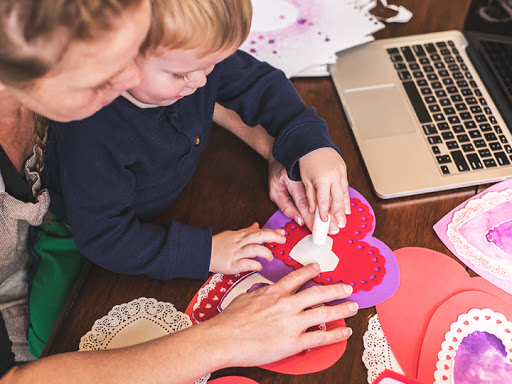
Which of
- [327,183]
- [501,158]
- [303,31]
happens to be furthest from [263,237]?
[303,31]

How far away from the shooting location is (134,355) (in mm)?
640

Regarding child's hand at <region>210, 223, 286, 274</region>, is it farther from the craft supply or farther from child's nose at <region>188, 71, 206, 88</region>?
child's nose at <region>188, 71, 206, 88</region>

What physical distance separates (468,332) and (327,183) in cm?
30

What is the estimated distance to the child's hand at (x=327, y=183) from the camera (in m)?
0.79

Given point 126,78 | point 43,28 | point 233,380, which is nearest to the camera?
point 43,28

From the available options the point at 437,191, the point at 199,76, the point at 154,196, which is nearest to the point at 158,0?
the point at 199,76

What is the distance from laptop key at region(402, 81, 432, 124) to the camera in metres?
0.94

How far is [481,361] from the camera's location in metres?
0.67

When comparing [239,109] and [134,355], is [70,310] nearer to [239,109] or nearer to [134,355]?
[134,355]

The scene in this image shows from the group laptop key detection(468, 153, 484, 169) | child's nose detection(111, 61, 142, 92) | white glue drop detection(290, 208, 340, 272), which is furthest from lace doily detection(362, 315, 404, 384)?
child's nose detection(111, 61, 142, 92)

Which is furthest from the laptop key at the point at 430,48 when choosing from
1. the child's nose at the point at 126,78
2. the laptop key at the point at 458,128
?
the child's nose at the point at 126,78

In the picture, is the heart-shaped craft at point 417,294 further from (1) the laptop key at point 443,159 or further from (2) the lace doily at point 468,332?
(1) the laptop key at point 443,159

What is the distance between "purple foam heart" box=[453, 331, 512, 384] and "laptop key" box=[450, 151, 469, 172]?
298mm

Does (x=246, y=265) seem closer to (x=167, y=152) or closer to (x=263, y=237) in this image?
(x=263, y=237)
